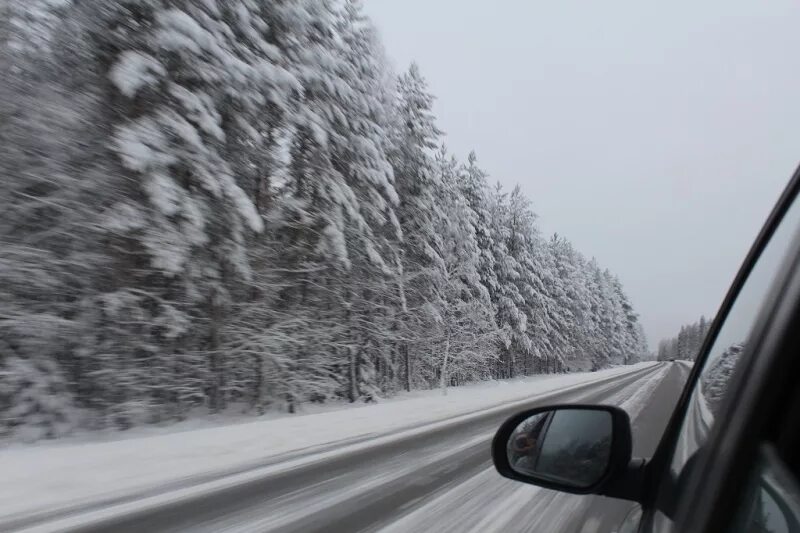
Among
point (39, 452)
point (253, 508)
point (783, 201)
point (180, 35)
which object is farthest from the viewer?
point (180, 35)

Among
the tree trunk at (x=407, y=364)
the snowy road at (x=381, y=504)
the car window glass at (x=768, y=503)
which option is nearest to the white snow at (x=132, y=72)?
the snowy road at (x=381, y=504)

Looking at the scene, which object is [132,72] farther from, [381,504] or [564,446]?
[564,446]

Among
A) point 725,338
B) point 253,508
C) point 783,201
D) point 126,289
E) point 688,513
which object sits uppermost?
point 126,289

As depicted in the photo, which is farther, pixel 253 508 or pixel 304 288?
pixel 304 288

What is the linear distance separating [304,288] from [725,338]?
15901 mm

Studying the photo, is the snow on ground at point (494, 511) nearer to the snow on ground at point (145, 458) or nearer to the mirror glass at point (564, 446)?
the mirror glass at point (564, 446)

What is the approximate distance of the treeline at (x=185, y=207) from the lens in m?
9.77

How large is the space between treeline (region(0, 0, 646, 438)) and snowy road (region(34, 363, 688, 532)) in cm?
535

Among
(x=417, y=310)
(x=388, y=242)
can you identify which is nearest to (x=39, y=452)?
(x=388, y=242)

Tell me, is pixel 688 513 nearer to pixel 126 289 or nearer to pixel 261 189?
pixel 126 289

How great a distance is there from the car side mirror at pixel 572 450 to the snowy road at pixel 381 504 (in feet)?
9.96

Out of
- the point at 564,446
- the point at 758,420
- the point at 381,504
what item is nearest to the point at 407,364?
the point at 381,504

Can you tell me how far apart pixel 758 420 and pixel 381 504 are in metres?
5.03

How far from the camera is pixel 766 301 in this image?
1.16 m
